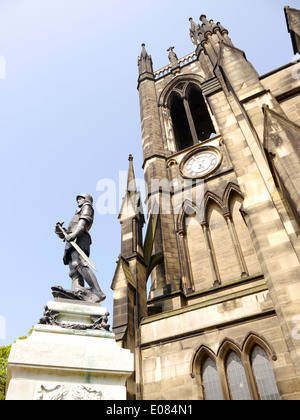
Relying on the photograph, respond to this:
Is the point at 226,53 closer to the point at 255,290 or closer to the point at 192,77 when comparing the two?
the point at 255,290

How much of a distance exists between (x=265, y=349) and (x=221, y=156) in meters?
10.5

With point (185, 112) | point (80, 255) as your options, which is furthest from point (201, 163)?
point (80, 255)

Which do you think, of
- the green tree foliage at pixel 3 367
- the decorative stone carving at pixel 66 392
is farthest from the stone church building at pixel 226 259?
the green tree foliage at pixel 3 367

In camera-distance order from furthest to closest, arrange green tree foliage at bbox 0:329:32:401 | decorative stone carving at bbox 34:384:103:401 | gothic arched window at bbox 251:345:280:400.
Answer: green tree foliage at bbox 0:329:32:401
gothic arched window at bbox 251:345:280:400
decorative stone carving at bbox 34:384:103:401

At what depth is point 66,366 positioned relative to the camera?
10.1 feet

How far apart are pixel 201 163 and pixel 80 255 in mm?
13002

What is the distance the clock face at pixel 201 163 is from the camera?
626 inches

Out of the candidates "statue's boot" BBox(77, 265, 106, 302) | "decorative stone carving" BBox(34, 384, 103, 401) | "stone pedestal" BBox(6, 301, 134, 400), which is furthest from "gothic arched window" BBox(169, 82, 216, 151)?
"decorative stone carving" BBox(34, 384, 103, 401)

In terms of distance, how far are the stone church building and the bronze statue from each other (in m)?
3.47

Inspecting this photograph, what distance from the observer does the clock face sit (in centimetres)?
1589

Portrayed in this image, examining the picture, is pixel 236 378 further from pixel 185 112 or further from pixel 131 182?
pixel 185 112

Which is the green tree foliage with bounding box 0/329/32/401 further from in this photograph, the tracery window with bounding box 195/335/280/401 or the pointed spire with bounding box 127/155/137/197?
the tracery window with bounding box 195/335/280/401

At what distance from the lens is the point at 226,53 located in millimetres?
10281
